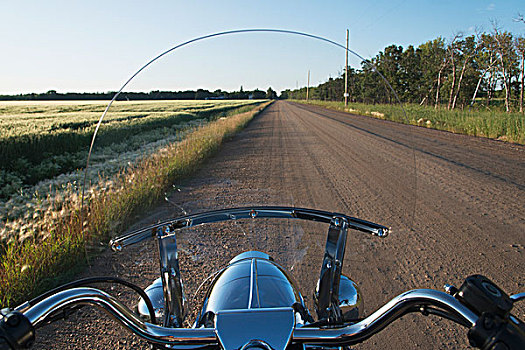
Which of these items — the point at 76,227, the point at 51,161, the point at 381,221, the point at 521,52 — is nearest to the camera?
the point at 76,227

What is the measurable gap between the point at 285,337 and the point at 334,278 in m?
0.68

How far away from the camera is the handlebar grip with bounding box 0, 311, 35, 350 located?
71 centimetres

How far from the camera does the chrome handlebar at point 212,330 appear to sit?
894 mm

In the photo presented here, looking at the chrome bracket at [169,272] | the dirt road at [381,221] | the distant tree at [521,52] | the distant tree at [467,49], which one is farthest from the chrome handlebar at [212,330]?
the distant tree at [467,49]

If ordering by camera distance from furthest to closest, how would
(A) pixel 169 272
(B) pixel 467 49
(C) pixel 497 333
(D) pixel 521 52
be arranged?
1. (B) pixel 467 49
2. (D) pixel 521 52
3. (A) pixel 169 272
4. (C) pixel 497 333

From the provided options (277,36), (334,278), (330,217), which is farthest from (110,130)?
(334,278)

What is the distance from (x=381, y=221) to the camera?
4582mm

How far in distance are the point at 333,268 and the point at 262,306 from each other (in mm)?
505

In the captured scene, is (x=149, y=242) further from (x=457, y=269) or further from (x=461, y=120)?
(x=461, y=120)

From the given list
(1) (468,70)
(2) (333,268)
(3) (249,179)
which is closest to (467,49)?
(1) (468,70)

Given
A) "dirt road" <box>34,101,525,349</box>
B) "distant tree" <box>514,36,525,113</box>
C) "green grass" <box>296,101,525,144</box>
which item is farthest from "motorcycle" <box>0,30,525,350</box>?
"distant tree" <box>514,36,525,113</box>

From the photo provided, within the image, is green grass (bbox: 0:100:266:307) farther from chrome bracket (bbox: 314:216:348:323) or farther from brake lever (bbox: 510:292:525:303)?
brake lever (bbox: 510:292:525:303)

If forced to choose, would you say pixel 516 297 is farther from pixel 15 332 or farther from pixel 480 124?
pixel 480 124

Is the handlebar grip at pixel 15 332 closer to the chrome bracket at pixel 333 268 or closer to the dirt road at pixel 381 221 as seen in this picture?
the dirt road at pixel 381 221
